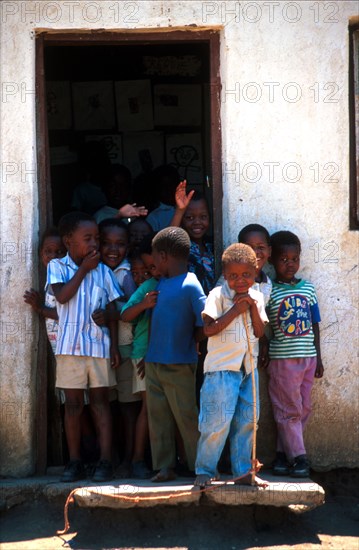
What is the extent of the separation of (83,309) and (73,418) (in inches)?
24.8

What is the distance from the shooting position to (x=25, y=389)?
519 centimetres

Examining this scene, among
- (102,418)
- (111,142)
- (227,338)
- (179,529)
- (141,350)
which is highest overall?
(111,142)

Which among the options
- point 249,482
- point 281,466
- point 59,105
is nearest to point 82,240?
point 249,482

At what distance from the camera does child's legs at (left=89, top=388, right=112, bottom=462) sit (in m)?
4.99

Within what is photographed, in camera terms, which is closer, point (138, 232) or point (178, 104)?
point (138, 232)

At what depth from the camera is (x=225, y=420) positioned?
180 inches

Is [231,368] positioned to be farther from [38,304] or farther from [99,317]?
[38,304]

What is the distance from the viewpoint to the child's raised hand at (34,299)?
5.12 meters

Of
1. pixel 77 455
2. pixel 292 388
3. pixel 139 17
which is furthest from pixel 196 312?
pixel 139 17

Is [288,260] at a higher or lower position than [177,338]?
higher

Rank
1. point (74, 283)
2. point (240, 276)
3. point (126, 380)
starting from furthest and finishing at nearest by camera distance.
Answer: point (126, 380) → point (74, 283) → point (240, 276)

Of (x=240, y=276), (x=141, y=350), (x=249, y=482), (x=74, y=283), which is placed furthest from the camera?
(x=141, y=350)

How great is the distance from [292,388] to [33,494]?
161cm

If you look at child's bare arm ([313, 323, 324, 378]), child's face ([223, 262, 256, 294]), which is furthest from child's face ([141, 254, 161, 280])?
child's bare arm ([313, 323, 324, 378])
